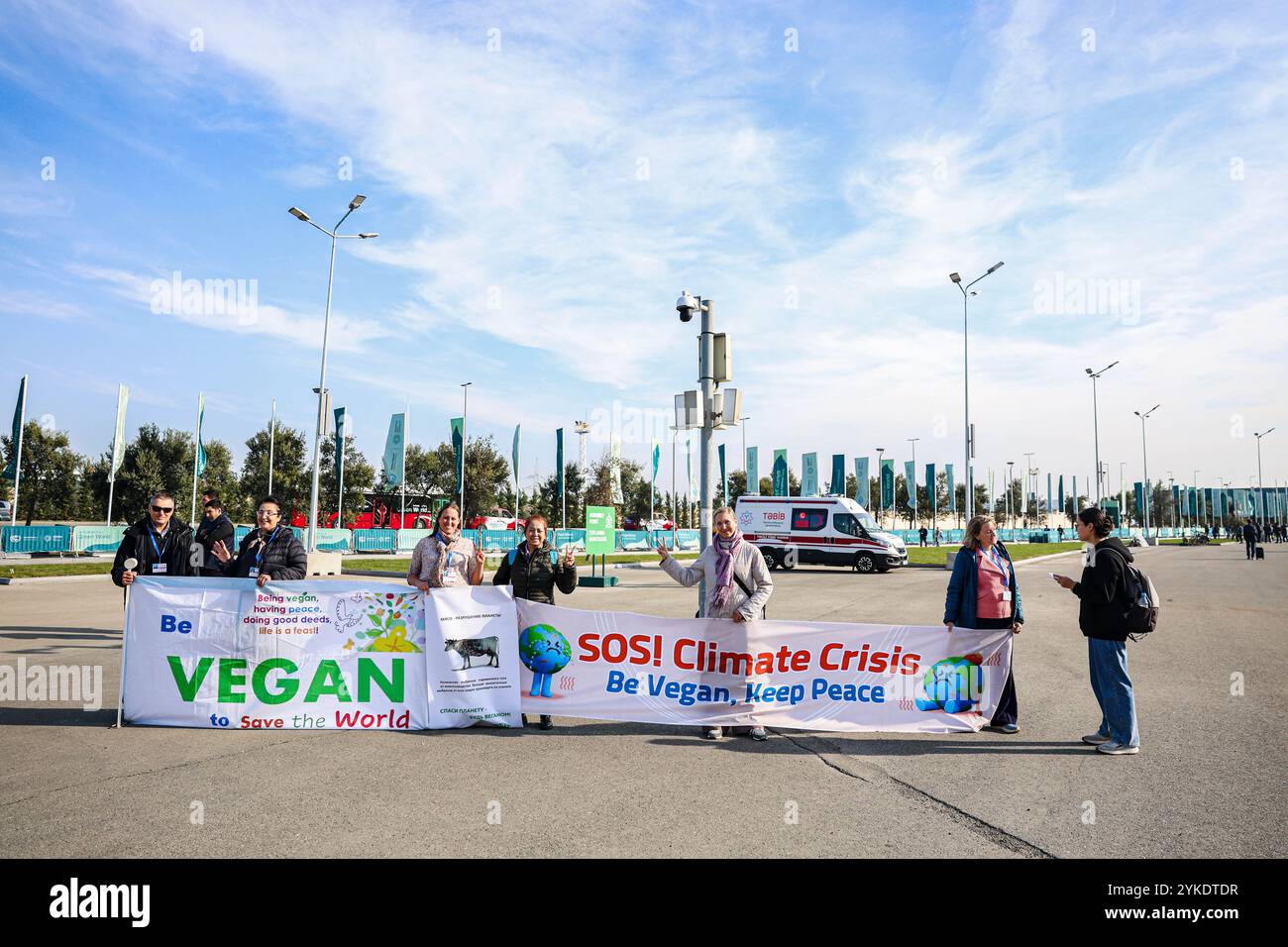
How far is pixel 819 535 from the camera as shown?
30.5m

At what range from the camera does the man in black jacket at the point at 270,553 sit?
7.75 metres

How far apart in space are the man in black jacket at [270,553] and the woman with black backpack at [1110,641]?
6969mm

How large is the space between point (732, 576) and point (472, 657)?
7.95ft

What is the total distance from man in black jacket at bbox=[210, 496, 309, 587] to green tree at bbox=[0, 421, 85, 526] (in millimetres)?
59073

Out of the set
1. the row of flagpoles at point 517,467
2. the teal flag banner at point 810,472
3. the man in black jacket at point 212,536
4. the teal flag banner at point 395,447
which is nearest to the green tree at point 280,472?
the row of flagpoles at point 517,467

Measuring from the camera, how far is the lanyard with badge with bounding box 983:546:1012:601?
7.08 meters

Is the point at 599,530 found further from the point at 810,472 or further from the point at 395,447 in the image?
the point at 810,472

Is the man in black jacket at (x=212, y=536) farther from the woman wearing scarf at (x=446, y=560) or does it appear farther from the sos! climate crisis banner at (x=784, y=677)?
the sos! climate crisis banner at (x=784, y=677)

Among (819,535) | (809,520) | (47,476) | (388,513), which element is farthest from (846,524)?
(47,476)

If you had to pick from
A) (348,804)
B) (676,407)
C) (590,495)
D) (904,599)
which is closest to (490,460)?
(590,495)

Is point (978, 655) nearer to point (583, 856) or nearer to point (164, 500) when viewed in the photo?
point (583, 856)

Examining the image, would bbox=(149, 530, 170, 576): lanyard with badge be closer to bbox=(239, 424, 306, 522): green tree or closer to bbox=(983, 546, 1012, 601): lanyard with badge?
bbox=(983, 546, 1012, 601): lanyard with badge

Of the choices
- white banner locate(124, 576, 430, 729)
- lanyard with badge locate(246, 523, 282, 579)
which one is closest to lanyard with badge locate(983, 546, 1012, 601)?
white banner locate(124, 576, 430, 729)
